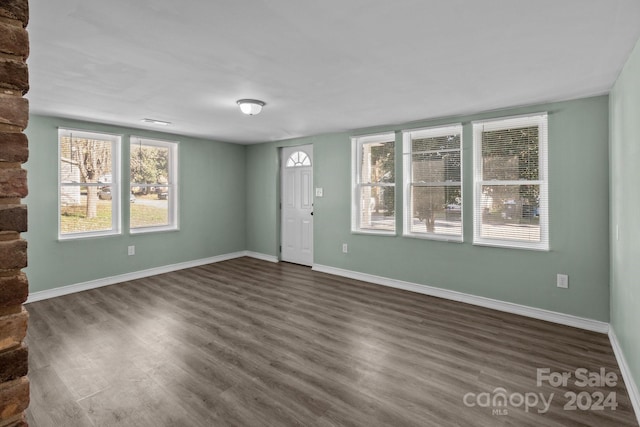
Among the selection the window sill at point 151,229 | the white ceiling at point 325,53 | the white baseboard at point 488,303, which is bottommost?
the white baseboard at point 488,303

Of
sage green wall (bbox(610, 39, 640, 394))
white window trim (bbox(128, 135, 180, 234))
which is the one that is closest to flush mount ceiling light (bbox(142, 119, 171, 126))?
white window trim (bbox(128, 135, 180, 234))

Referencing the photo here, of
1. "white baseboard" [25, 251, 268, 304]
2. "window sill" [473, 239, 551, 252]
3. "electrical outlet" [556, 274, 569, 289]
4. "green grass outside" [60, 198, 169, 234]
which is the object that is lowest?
"white baseboard" [25, 251, 268, 304]

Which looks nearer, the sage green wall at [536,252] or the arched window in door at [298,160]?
the sage green wall at [536,252]

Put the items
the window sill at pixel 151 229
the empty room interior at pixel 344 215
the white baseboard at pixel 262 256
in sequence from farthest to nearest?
the white baseboard at pixel 262 256 < the window sill at pixel 151 229 < the empty room interior at pixel 344 215

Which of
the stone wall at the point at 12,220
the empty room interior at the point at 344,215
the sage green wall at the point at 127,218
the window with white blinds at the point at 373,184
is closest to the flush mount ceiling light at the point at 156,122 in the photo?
the empty room interior at the point at 344,215

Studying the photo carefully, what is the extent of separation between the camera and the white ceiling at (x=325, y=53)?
185 centimetres

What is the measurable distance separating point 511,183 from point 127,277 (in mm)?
5347

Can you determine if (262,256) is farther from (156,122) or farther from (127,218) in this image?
(156,122)

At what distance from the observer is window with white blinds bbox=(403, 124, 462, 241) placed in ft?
14.0

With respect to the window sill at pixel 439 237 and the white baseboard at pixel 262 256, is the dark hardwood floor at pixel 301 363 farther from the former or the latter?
the white baseboard at pixel 262 256

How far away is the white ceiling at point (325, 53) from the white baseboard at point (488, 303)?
7.29 ft

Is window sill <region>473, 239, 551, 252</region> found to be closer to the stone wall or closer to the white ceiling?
the white ceiling

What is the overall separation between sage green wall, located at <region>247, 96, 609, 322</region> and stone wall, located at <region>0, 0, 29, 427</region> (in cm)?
418

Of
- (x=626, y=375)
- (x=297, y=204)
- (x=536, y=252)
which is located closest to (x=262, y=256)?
(x=297, y=204)
